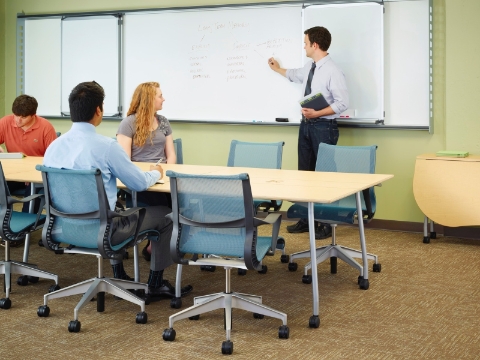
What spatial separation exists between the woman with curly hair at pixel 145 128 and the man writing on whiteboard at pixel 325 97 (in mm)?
1458

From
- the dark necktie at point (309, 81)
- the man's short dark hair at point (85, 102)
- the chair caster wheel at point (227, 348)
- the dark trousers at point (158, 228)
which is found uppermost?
the dark necktie at point (309, 81)

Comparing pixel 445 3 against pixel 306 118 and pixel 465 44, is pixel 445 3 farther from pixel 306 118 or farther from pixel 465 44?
pixel 306 118

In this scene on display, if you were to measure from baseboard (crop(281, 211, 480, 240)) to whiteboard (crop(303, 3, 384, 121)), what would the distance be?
3.18ft

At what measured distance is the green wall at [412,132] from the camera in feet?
19.4

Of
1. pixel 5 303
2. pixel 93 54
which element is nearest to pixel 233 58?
pixel 93 54

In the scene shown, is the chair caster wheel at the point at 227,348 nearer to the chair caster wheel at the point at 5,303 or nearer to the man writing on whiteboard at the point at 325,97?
the chair caster wheel at the point at 5,303

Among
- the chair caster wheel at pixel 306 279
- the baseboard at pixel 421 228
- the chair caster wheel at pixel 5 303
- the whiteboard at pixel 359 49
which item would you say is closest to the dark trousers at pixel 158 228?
the chair caster wheel at pixel 5 303

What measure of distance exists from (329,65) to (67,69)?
3.09 meters

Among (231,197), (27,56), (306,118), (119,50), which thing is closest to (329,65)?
(306,118)

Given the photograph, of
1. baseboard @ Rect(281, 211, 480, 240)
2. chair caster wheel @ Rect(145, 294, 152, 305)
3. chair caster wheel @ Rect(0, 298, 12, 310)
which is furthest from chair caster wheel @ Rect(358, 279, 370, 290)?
chair caster wheel @ Rect(0, 298, 12, 310)

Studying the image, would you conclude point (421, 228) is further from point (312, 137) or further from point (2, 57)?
point (2, 57)

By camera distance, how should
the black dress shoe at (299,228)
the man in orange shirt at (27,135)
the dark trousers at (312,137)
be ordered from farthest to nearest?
the black dress shoe at (299,228) < the dark trousers at (312,137) < the man in orange shirt at (27,135)

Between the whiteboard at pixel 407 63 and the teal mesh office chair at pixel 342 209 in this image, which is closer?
the teal mesh office chair at pixel 342 209

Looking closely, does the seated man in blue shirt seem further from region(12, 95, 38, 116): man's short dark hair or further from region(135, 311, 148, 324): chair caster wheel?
region(12, 95, 38, 116): man's short dark hair
